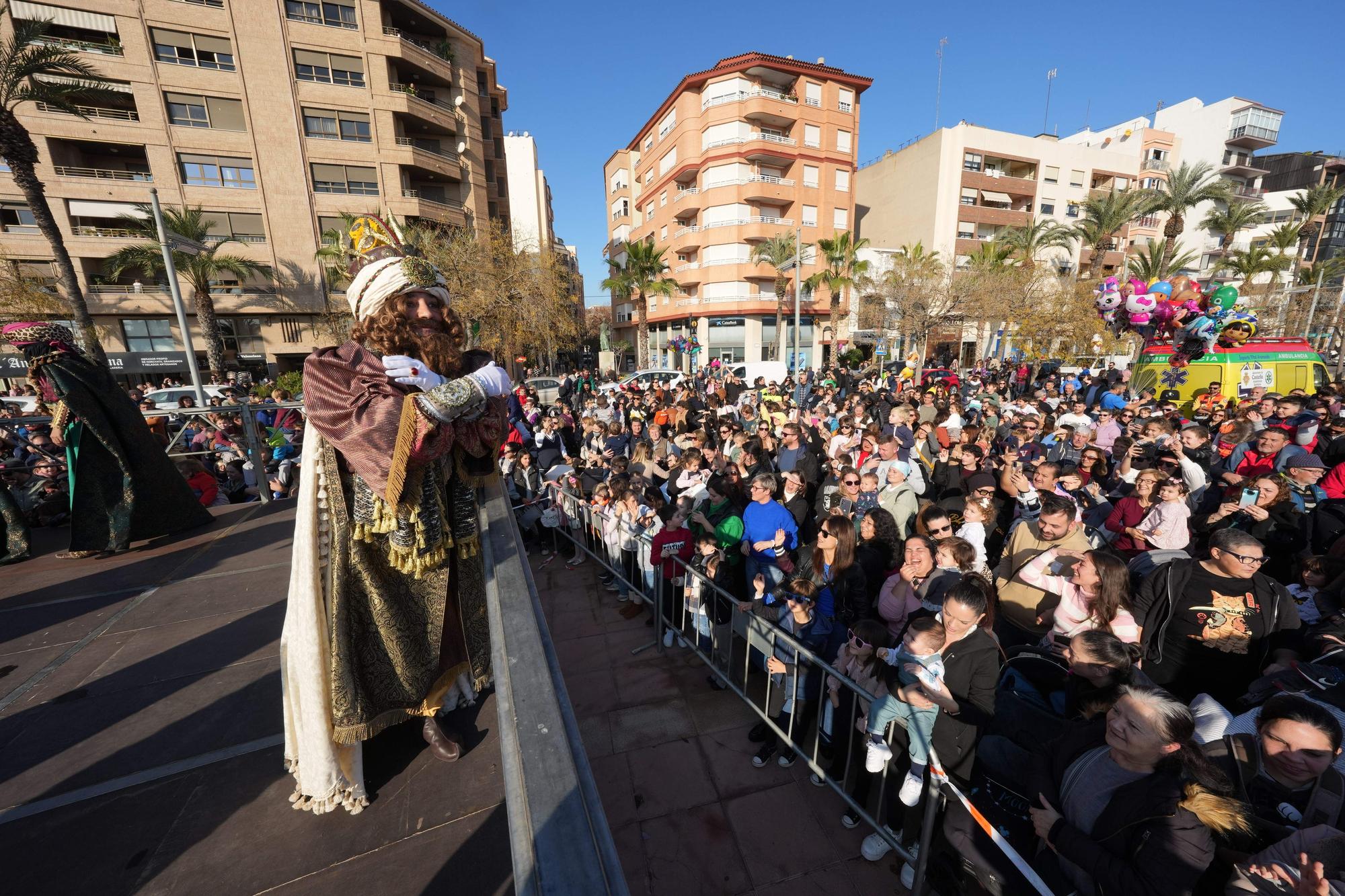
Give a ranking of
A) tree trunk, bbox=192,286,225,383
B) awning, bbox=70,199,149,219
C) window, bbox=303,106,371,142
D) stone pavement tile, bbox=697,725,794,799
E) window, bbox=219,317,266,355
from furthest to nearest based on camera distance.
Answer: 1. window, bbox=219,317,266,355
2. window, bbox=303,106,371,142
3. awning, bbox=70,199,149,219
4. tree trunk, bbox=192,286,225,383
5. stone pavement tile, bbox=697,725,794,799

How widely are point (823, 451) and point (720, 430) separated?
1.95 meters

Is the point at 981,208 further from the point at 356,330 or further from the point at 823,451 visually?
the point at 356,330

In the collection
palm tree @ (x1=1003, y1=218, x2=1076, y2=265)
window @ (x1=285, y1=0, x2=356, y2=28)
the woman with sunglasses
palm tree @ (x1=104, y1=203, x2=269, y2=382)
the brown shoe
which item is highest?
window @ (x1=285, y1=0, x2=356, y2=28)

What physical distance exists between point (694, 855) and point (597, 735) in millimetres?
1228

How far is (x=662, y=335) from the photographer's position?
3959 cm

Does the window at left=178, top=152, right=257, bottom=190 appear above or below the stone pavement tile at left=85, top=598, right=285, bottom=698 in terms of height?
above

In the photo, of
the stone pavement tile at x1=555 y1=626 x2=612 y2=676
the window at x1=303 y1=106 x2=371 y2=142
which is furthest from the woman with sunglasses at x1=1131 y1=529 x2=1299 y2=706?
the window at x1=303 y1=106 x2=371 y2=142

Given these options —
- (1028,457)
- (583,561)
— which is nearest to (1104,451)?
(1028,457)

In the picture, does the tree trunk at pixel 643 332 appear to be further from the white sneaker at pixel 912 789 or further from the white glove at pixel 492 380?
the white glove at pixel 492 380

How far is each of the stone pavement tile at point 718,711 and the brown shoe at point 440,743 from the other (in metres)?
2.63

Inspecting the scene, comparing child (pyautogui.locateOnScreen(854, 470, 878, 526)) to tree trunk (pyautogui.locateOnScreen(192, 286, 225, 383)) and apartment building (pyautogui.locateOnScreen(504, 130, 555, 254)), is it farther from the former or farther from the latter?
apartment building (pyautogui.locateOnScreen(504, 130, 555, 254))

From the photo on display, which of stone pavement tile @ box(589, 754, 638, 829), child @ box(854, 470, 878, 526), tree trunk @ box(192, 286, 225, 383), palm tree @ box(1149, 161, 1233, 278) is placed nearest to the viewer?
stone pavement tile @ box(589, 754, 638, 829)

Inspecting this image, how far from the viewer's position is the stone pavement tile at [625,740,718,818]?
354cm

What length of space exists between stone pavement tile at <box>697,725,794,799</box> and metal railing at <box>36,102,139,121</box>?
34.7 meters
